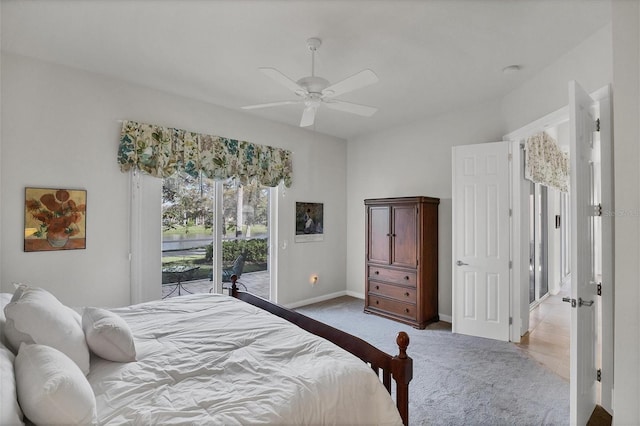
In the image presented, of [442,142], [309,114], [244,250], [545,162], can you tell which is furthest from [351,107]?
[545,162]

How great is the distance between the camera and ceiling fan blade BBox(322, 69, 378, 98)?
219 cm

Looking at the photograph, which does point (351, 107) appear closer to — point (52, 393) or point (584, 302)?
point (584, 302)

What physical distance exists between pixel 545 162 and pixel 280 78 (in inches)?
155

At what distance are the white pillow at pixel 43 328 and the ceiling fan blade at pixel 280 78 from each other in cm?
179

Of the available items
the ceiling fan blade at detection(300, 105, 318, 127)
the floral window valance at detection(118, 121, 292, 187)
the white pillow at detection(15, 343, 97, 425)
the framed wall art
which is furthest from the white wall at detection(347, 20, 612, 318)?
the white pillow at detection(15, 343, 97, 425)

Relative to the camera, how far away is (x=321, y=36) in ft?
8.34

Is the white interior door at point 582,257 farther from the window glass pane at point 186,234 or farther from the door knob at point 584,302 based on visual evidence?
the window glass pane at point 186,234

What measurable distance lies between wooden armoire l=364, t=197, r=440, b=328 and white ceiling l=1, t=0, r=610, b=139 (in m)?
1.59

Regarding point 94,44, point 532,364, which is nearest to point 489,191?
point 532,364

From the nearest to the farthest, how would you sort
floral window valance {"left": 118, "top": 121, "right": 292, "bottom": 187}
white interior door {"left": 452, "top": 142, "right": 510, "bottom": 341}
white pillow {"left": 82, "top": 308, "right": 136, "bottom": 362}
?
1. white pillow {"left": 82, "top": 308, "right": 136, "bottom": 362}
2. floral window valance {"left": 118, "top": 121, "right": 292, "bottom": 187}
3. white interior door {"left": 452, "top": 142, "right": 510, "bottom": 341}

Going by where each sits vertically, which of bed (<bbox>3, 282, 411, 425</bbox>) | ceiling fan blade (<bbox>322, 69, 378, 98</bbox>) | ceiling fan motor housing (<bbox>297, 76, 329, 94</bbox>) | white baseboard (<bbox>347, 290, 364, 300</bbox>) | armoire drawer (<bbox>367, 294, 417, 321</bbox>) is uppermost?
ceiling fan motor housing (<bbox>297, 76, 329, 94</bbox>)

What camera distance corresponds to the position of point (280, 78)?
2268mm

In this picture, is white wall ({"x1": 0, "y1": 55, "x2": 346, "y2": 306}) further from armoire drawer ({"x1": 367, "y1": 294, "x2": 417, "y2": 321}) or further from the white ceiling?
armoire drawer ({"x1": 367, "y1": 294, "x2": 417, "y2": 321})

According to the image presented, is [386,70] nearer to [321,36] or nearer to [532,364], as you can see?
[321,36]
